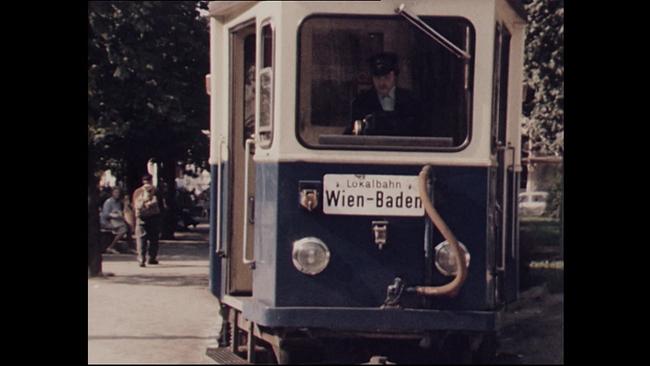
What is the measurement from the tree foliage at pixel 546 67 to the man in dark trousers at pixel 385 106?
7344 millimetres

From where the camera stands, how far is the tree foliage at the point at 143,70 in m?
14.7

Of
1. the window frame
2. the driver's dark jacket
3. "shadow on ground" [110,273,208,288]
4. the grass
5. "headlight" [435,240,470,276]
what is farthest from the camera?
"shadow on ground" [110,273,208,288]

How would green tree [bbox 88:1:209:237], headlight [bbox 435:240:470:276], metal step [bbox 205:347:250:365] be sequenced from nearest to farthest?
headlight [bbox 435:240:470:276]
metal step [bbox 205:347:250:365]
green tree [bbox 88:1:209:237]

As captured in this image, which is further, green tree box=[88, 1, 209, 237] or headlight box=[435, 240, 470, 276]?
green tree box=[88, 1, 209, 237]

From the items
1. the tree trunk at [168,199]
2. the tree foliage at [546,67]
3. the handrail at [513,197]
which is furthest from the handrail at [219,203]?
the tree trunk at [168,199]

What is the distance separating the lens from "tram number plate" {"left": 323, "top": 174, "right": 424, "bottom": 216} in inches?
→ 283

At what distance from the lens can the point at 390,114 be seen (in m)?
7.30

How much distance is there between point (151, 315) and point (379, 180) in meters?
6.51

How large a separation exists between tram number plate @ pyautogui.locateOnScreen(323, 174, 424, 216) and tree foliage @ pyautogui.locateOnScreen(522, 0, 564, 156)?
24.6 ft

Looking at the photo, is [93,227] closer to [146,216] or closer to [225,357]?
[146,216]

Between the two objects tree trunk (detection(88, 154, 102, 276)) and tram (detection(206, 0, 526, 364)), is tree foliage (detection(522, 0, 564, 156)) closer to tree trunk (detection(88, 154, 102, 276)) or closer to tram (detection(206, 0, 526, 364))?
tree trunk (detection(88, 154, 102, 276))

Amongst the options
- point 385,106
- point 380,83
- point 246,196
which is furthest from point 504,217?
point 246,196

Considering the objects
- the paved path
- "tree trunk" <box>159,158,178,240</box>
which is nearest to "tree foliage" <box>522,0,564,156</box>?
the paved path
